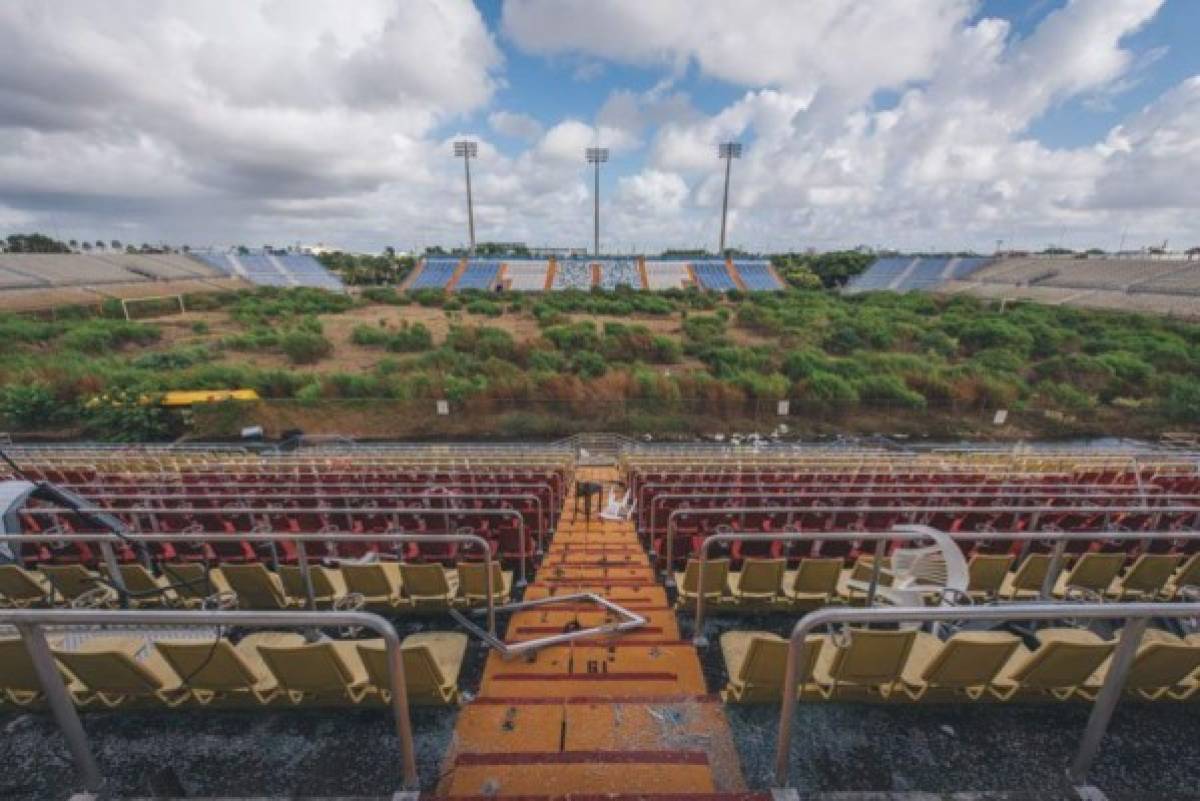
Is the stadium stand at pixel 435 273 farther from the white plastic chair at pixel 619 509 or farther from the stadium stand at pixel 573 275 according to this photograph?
the white plastic chair at pixel 619 509

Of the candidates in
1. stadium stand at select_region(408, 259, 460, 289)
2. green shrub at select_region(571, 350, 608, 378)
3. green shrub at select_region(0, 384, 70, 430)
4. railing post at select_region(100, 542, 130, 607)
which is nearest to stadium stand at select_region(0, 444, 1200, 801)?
railing post at select_region(100, 542, 130, 607)

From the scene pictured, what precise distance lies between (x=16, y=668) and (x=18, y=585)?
108 inches

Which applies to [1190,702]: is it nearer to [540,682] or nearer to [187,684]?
[540,682]

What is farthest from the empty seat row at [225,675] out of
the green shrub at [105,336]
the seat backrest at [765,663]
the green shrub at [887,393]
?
the green shrub at [105,336]

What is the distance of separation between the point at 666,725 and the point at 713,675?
1.06 m

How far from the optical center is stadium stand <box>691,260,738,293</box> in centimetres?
7444

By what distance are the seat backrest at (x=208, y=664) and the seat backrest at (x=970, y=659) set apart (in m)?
4.58

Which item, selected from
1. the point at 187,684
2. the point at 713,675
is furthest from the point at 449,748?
the point at 713,675

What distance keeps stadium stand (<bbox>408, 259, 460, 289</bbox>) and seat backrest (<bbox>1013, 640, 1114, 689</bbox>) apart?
75.2m

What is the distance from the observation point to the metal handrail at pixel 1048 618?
2275 millimetres

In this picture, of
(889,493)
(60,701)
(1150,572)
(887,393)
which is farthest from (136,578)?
(887,393)

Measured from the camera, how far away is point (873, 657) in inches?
132

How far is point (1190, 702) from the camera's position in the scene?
365 cm

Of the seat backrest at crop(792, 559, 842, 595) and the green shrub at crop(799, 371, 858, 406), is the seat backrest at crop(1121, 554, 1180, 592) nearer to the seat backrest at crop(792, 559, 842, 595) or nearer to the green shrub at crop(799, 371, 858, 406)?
the seat backrest at crop(792, 559, 842, 595)
